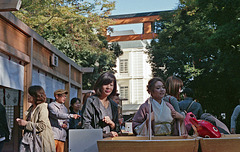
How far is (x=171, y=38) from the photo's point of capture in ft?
92.4

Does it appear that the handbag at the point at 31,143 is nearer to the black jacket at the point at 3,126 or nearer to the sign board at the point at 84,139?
the black jacket at the point at 3,126

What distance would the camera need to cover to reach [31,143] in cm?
466

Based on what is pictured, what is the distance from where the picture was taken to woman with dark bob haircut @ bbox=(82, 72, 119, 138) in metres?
3.47

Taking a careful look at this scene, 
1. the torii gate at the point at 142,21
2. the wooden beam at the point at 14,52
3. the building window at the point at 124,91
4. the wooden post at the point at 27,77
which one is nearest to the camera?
the wooden beam at the point at 14,52

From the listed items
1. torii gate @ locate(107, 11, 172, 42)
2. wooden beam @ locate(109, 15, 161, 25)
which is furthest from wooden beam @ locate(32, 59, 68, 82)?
wooden beam @ locate(109, 15, 161, 25)

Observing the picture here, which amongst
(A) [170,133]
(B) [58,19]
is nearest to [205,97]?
(B) [58,19]

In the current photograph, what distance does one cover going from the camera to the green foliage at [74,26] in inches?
644

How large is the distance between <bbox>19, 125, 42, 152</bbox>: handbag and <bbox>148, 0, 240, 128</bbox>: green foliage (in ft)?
38.8

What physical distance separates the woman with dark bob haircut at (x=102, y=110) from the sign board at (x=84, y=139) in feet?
2.85

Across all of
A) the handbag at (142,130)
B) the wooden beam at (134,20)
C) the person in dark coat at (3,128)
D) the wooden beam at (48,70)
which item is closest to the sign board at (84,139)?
the handbag at (142,130)

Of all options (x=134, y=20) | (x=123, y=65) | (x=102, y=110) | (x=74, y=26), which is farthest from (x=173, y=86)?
(x=123, y=65)

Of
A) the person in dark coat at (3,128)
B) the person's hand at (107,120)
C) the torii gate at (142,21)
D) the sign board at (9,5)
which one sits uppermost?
the torii gate at (142,21)

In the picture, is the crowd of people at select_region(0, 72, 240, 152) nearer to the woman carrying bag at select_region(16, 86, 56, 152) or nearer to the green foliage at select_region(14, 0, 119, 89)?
the woman carrying bag at select_region(16, 86, 56, 152)

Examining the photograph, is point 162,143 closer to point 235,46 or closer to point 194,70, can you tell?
point 235,46
